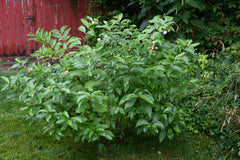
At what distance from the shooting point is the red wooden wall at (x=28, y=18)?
6.62 metres

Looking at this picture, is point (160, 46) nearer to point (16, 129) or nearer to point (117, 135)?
point (117, 135)

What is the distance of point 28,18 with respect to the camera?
6699 millimetres

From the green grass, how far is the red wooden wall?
443cm

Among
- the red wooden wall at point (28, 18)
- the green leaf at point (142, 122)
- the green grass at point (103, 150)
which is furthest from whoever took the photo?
the red wooden wall at point (28, 18)

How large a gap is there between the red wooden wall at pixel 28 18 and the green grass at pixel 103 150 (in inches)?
174

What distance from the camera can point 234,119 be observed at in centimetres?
246

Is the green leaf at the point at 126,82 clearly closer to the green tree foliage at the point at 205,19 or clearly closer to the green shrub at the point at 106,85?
the green shrub at the point at 106,85

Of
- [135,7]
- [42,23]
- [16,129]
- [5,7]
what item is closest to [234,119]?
[16,129]

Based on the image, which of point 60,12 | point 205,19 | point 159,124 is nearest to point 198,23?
point 205,19

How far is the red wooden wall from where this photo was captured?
6.62 m

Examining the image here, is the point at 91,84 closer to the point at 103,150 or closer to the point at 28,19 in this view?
the point at 103,150

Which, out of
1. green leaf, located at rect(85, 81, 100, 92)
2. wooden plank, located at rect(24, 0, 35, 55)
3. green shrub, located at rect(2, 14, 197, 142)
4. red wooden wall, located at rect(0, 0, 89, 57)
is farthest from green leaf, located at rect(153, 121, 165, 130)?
wooden plank, located at rect(24, 0, 35, 55)

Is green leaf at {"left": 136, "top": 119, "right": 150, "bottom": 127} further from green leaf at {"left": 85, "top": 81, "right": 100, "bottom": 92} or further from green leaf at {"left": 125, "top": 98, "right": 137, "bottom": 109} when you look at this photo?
green leaf at {"left": 85, "top": 81, "right": 100, "bottom": 92}

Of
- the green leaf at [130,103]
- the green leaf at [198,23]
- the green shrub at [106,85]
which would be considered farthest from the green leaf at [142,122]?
the green leaf at [198,23]
